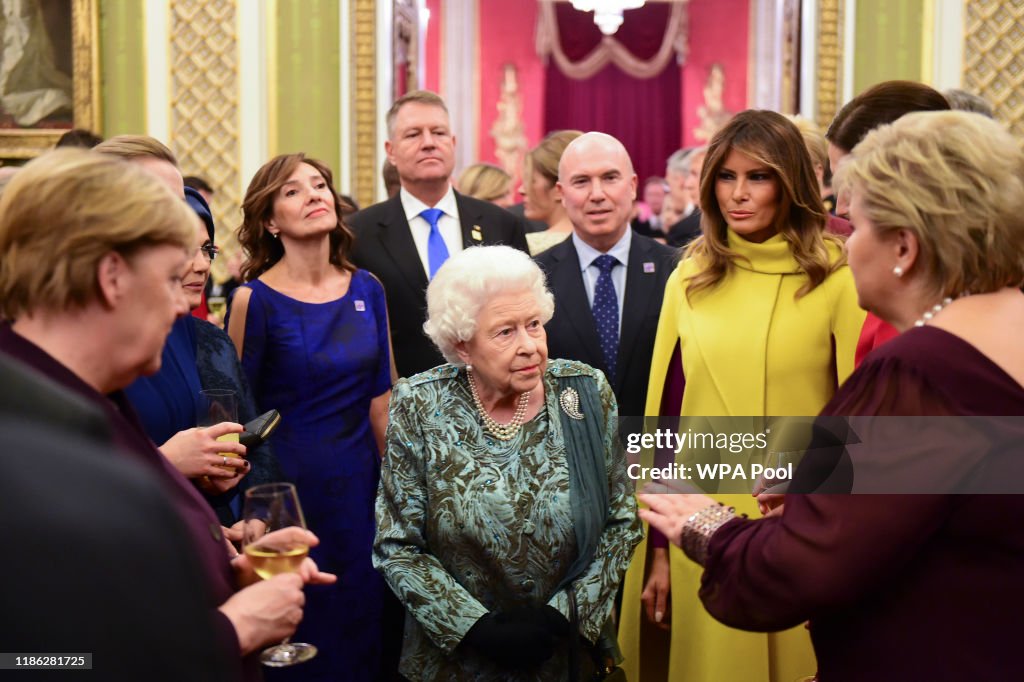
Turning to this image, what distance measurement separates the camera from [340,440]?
3678 millimetres

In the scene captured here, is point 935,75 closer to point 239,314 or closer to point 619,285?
point 619,285

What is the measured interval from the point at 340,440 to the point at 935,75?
6.29 metres

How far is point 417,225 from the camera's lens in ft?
14.4

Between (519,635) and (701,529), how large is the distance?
78 cm

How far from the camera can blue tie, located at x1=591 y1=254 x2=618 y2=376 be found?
146 inches

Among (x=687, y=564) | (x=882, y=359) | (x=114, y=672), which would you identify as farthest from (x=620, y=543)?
(x=114, y=672)

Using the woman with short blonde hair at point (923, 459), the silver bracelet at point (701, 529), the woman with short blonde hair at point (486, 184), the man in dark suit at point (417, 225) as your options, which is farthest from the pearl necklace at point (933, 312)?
the woman with short blonde hair at point (486, 184)

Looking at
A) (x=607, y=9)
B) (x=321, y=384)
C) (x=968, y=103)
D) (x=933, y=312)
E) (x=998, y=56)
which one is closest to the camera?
(x=933, y=312)

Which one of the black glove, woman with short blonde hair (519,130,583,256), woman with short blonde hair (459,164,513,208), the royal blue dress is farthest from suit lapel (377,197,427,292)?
woman with short blonde hair (459,164,513,208)

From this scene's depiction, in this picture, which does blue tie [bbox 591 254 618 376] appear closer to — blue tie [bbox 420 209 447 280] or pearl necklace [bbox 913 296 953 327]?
blue tie [bbox 420 209 447 280]

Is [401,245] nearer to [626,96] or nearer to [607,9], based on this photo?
[607,9]

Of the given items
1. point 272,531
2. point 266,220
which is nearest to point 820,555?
point 272,531

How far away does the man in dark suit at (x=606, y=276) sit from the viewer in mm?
3678

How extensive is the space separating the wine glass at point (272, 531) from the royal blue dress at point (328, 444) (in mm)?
1739
